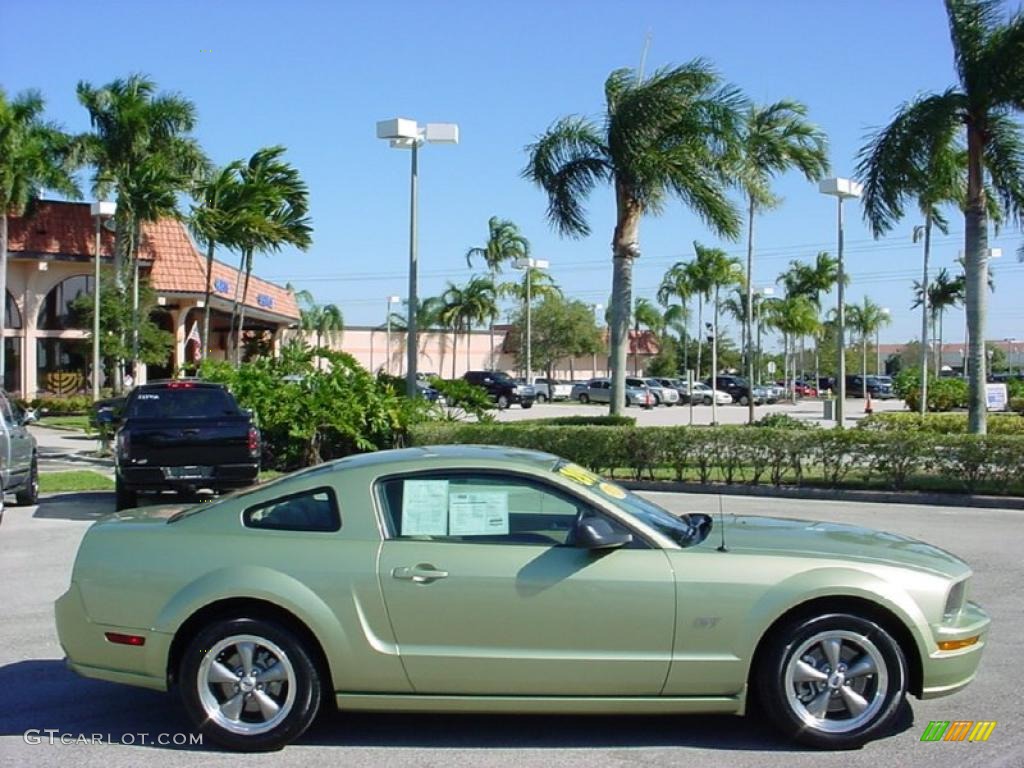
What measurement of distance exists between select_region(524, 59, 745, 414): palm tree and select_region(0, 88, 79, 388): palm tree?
18.9 meters

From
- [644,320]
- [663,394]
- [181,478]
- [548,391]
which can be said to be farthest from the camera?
[644,320]

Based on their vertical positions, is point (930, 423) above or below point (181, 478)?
above

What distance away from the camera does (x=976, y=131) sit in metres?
20.7

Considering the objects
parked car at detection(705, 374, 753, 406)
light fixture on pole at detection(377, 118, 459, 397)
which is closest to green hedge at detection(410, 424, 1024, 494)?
light fixture on pole at detection(377, 118, 459, 397)

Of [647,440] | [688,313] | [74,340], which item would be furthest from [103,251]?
[688,313]

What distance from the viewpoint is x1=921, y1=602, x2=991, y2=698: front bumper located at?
529 centimetres

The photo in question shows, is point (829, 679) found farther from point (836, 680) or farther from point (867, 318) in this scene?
point (867, 318)

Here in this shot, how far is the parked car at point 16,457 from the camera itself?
545 inches

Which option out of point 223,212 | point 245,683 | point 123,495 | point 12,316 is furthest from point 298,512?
point 12,316

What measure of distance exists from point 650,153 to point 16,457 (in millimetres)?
13183

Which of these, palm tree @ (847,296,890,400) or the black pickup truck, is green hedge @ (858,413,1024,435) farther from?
palm tree @ (847,296,890,400)

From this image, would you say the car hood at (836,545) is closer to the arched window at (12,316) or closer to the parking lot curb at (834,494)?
the parking lot curb at (834,494)

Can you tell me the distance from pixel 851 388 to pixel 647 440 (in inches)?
2201

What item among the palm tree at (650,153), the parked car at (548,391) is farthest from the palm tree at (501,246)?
the palm tree at (650,153)
